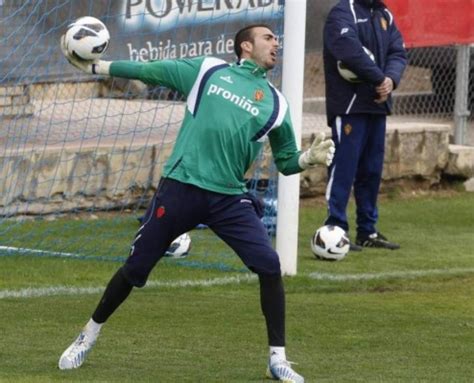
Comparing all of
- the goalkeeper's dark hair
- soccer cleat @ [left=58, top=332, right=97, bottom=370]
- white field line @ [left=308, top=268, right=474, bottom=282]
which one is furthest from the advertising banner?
soccer cleat @ [left=58, top=332, right=97, bottom=370]

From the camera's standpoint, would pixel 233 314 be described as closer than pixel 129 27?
Yes

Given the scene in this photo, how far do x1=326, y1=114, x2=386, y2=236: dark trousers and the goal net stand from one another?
50 cm

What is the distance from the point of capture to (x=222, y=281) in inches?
387

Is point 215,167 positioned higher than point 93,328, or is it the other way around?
point 215,167

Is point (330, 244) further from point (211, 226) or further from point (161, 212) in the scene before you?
point (161, 212)

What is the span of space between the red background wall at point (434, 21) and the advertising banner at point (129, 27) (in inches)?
125

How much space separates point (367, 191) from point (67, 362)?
4924 millimetres

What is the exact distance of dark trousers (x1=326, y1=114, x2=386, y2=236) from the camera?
36.4ft

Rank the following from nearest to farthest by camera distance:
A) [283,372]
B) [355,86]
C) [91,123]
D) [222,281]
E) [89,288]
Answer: [283,372], [89,288], [222,281], [355,86], [91,123]

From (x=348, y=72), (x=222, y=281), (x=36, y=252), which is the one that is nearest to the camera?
(x=222, y=281)

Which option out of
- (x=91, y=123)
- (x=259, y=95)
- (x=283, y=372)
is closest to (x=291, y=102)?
(x=91, y=123)

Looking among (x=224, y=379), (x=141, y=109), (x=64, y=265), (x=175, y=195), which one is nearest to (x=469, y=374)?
(x=224, y=379)

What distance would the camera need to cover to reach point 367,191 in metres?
11.4

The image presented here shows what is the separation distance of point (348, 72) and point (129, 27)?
71.3 inches
